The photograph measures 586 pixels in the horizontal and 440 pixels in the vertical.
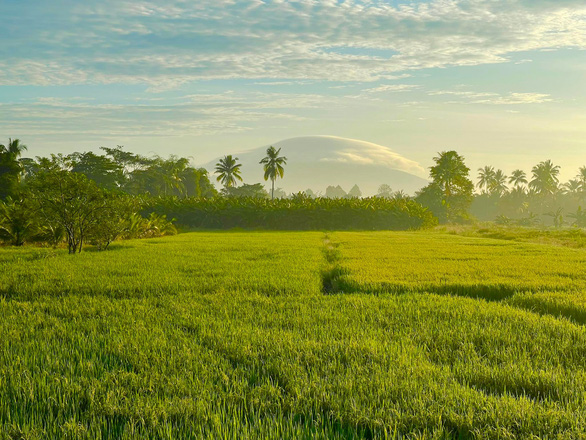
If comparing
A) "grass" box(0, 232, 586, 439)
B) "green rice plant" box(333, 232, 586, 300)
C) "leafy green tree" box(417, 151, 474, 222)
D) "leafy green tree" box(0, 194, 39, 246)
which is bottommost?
"grass" box(0, 232, 586, 439)

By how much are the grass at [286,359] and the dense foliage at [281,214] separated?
31468 mm

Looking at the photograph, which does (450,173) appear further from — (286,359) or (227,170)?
(286,359)

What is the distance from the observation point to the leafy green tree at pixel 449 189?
62.9 metres

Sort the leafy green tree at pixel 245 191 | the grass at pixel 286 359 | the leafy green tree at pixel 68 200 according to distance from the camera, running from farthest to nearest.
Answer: the leafy green tree at pixel 245 191 → the leafy green tree at pixel 68 200 → the grass at pixel 286 359

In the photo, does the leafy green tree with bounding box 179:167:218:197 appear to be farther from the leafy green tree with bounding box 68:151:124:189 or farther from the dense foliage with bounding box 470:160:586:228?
the dense foliage with bounding box 470:160:586:228

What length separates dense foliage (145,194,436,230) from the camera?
40406mm

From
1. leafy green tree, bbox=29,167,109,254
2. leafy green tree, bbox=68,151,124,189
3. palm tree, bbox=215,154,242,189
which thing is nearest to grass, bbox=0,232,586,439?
leafy green tree, bbox=29,167,109,254

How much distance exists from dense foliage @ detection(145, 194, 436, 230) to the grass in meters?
31.5

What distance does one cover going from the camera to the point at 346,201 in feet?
136

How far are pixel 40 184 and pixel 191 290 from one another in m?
8.50

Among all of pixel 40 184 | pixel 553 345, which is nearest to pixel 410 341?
pixel 553 345

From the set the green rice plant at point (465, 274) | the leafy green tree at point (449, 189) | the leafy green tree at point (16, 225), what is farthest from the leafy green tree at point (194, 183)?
the green rice plant at point (465, 274)

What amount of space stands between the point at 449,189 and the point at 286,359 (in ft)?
213

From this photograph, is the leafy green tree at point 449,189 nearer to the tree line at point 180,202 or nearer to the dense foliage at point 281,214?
the tree line at point 180,202
